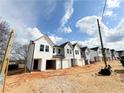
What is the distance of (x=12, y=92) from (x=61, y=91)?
4.89 m

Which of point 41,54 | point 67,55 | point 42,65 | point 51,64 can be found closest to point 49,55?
point 41,54

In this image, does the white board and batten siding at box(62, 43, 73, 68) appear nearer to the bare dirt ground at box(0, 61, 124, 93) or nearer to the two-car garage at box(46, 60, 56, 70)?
the two-car garage at box(46, 60, 56, 70)

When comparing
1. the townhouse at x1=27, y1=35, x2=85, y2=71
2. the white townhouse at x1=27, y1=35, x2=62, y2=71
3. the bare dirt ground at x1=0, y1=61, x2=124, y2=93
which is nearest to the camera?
the bare dirt ground at x1=0, y1=61, x2=124, y2=93

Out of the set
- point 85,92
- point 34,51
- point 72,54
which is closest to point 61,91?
point 85,92

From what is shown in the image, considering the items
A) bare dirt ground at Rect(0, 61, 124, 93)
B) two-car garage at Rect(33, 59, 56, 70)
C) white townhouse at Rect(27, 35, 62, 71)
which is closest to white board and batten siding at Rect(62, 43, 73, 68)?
white townhouse at Rect(27, 35, 62, 71)

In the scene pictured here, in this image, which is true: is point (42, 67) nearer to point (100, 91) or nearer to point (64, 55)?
point (64, 55)

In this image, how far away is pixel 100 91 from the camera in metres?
11.9

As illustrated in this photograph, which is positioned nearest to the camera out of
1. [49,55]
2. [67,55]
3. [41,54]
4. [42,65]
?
[42,65]

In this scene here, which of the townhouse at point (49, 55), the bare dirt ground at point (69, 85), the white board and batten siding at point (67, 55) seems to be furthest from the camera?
the white board and batten siding at point (67, 55)

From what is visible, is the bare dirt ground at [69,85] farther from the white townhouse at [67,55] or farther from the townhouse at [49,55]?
the white townhouse at [67,55]

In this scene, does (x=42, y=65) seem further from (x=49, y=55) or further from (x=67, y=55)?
(x=67, y=55)

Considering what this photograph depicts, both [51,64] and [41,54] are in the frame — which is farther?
[51,64]

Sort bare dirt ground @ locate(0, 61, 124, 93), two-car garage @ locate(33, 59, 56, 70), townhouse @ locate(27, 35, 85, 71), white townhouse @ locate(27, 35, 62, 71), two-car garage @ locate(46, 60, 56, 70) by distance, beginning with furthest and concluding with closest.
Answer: two-car garage @ locate(46, 60, 56, 70) < two-car garage @ locate(33, 59, 56, 70) < townhouse @ locate(27, 35, 85, 71) < white townhouse @ locate(27, 35, 62, 71) < bare dirt ground @ locate(0, 61, 124, 93)

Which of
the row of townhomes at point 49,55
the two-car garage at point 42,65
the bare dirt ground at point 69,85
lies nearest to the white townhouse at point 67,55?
the row of townhomes at point 49,55
